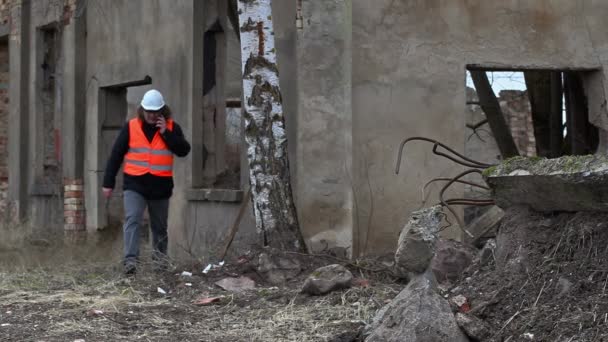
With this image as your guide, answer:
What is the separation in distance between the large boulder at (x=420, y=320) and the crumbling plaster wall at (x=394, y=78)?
378 cm

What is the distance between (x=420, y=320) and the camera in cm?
489

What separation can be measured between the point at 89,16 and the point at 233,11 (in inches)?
131

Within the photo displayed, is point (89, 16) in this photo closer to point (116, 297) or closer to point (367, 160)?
point (367, 160)

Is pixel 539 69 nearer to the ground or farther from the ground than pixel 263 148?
farther from the ground

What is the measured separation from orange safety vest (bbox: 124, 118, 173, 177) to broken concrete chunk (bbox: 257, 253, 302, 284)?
→ 4.86 feet

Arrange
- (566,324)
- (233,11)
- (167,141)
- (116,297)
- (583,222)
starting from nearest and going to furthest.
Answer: (566,324), (583,222), (116,297), (167,141), (233,11)

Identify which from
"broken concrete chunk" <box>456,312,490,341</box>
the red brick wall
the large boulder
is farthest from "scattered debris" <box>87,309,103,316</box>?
the red brick wall

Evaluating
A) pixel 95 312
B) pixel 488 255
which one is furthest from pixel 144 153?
pixel 488 255

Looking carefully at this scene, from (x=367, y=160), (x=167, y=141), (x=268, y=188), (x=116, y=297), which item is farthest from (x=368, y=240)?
(x=116, y=297)

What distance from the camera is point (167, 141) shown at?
871 cm

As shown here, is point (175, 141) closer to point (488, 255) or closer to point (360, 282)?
point (360, 282)

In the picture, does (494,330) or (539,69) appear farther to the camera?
(539,69)

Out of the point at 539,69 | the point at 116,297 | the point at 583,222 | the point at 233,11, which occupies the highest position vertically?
the point at 233,11

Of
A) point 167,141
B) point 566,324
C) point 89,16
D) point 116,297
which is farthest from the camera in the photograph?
point 89,16
